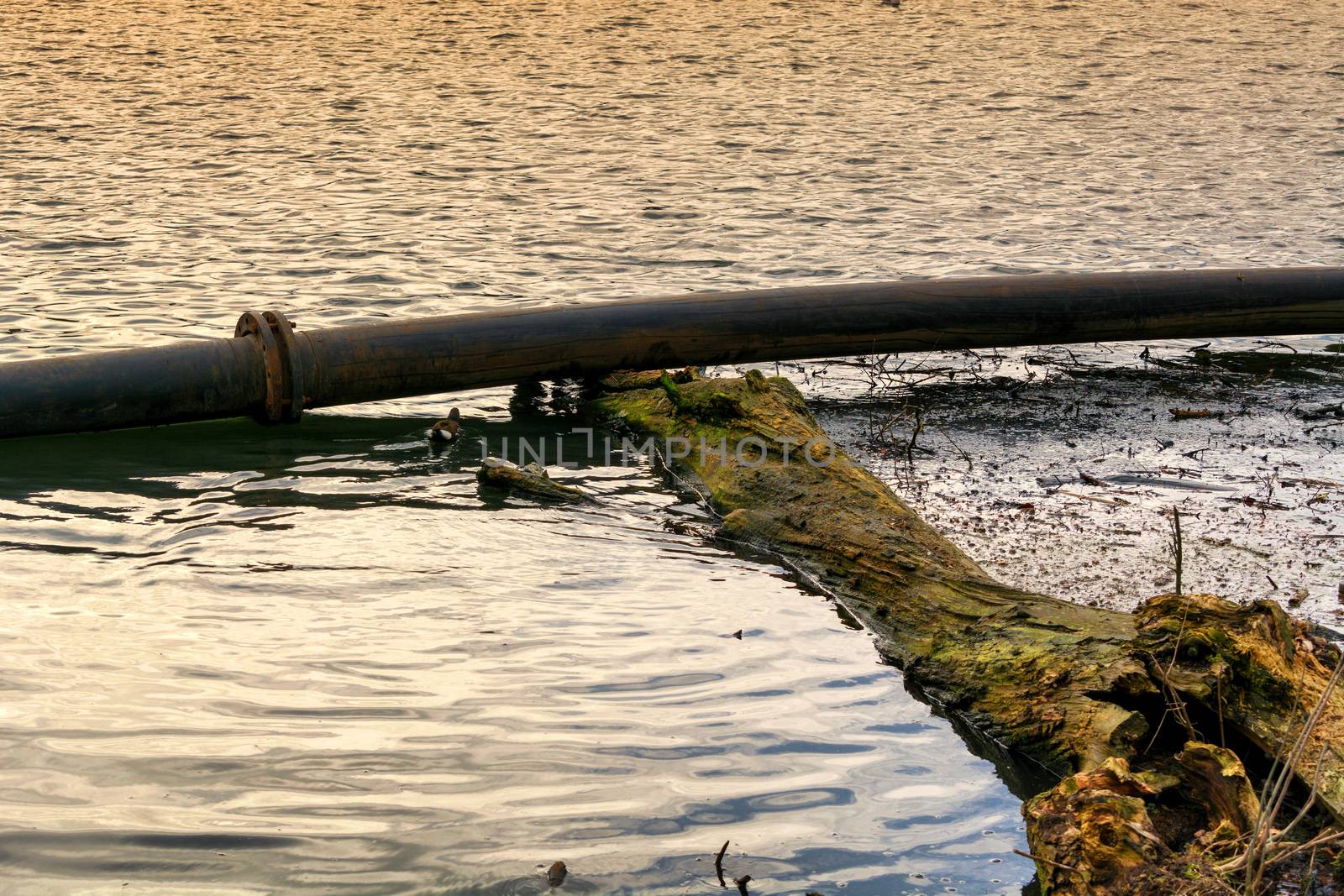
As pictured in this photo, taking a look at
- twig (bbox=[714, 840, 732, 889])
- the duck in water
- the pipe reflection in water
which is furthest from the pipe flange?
twig (bbox=[714, 840, 732, 889])

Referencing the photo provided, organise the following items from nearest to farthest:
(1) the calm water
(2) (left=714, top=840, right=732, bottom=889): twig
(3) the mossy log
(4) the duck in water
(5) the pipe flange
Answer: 1. (3) the mossy log
2. (2) (left=714, top=840, right=732, bottom=889): twig
3. (1) the calm water
4. (5) the pipe flange
5. (4) the duck in water

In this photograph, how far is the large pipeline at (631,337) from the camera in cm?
655

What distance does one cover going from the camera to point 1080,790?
3.33 meters

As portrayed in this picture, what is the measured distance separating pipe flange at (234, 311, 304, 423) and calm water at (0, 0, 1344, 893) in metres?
0.23

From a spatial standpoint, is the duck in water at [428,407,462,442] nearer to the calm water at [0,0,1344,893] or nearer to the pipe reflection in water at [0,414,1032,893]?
the calm water at [0,0,1344,893]

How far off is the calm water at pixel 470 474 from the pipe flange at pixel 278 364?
0.74 feet

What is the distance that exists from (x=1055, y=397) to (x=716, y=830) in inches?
195

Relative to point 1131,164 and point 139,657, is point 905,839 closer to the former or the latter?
point 139,657

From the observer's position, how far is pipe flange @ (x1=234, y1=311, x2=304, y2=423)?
Answer: 22.1ft

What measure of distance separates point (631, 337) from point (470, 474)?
4.28 feet

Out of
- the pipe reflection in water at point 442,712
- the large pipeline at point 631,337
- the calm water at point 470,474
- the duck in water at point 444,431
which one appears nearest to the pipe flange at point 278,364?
the large pipeline at point 631,337

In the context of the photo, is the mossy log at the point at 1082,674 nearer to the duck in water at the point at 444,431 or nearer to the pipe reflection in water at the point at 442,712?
the pipe reflection in water at the point at 442,712

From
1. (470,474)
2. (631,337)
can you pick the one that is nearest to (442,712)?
(470,474)

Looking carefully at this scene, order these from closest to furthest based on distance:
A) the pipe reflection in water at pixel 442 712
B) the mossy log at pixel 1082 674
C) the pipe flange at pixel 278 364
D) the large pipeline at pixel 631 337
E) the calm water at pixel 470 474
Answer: the mossy log at pixel 1082 674 < the pipe reflection in water at pixel 442 712 < the calm water at pixel 470 474 < the large pipeline at pixel 631 337 < the pipe flange at pixel 278 364
